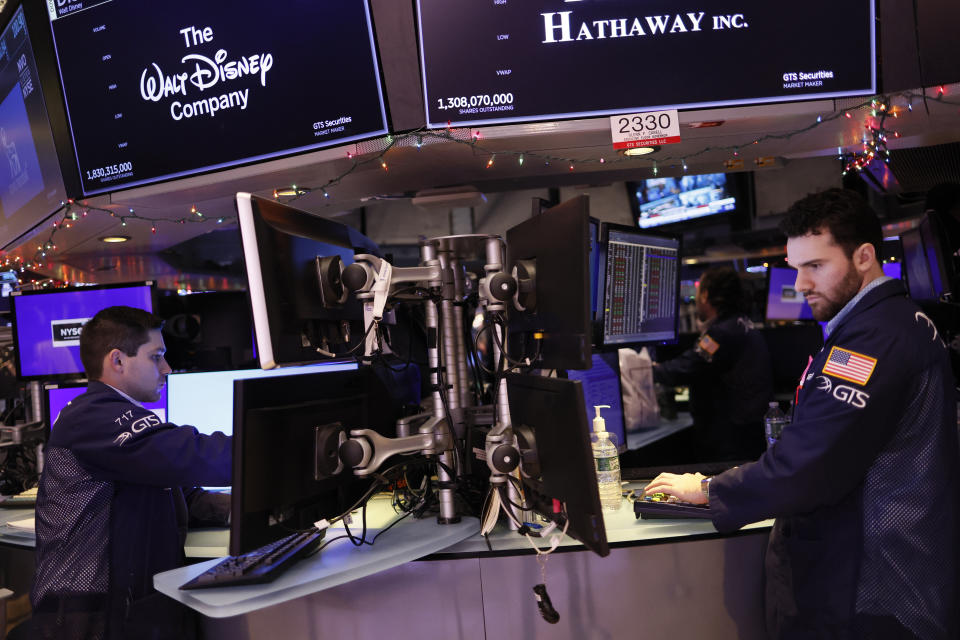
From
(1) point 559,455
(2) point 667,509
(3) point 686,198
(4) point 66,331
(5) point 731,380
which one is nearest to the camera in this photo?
(1) point 559,455

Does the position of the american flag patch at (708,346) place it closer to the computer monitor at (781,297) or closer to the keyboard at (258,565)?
the computer monitor at (781,297)

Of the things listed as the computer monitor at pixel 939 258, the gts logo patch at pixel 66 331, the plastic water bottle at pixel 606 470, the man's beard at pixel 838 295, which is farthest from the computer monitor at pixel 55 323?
the computer monitor at pixel 939 258

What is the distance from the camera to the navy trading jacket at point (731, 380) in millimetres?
3572

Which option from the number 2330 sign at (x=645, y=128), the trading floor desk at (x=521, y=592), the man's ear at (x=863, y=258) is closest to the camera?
the man's ear at (x=863, y=258)

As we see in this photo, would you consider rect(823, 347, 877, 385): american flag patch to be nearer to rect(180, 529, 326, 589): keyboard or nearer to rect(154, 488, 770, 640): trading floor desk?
rect(154, 488, 770, 640): trading floor desk

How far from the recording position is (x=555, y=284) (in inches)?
62.7

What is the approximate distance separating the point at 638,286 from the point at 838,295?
75 cm

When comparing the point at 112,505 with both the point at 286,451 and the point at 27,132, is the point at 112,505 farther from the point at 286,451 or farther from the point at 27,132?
the point at 27,132

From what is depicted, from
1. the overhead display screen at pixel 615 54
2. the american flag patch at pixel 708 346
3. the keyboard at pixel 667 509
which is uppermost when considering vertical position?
the overhead display screen at pixel 615 54

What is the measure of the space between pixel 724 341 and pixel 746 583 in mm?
1799

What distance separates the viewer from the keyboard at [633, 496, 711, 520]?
190 cm

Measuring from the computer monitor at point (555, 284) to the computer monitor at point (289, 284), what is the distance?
430mm

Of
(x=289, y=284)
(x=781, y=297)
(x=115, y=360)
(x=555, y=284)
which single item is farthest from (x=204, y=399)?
(x=781, y=297)

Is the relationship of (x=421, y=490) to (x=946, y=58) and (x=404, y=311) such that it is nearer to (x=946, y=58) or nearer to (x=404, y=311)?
(x=404, y=311)
